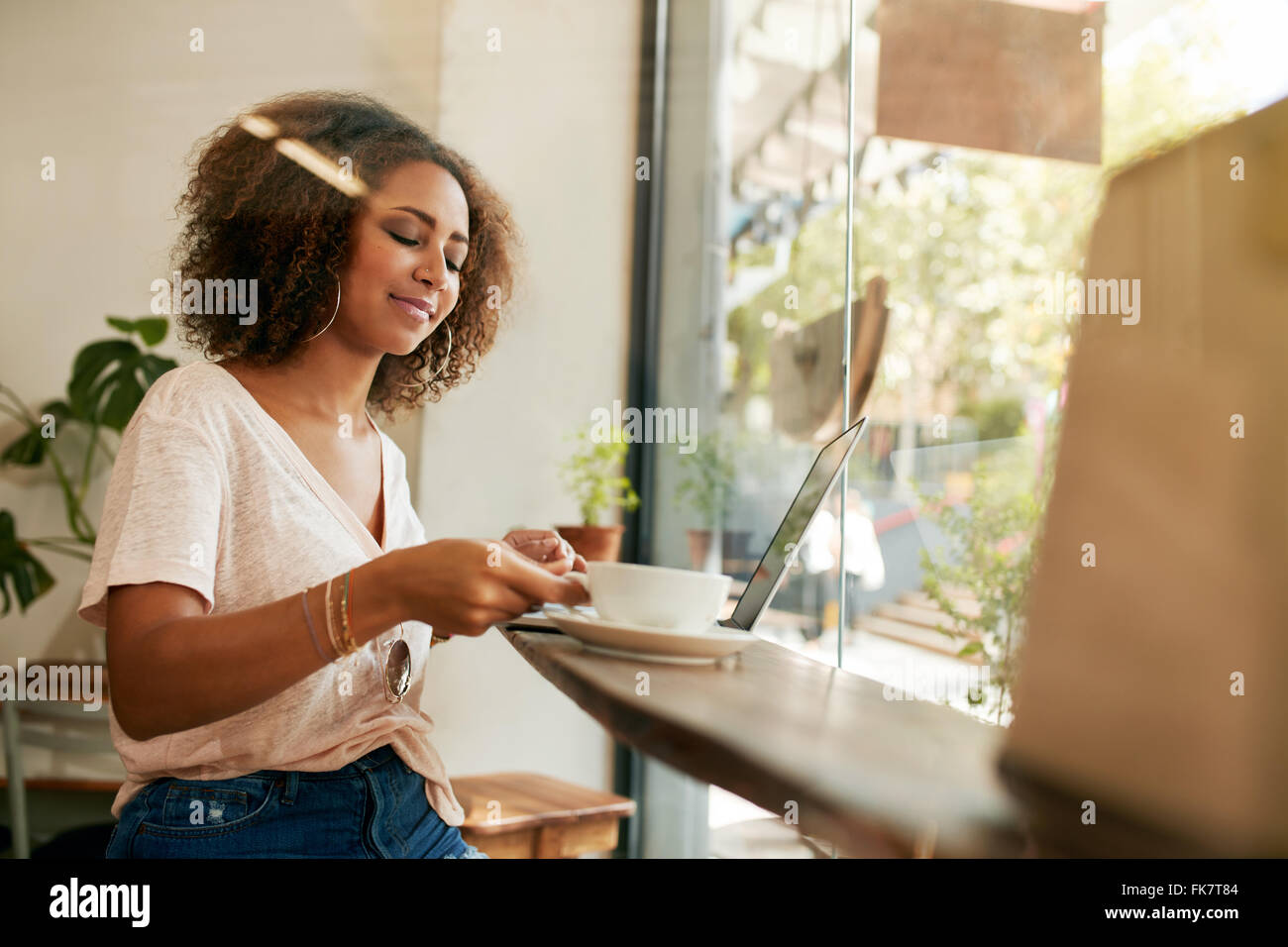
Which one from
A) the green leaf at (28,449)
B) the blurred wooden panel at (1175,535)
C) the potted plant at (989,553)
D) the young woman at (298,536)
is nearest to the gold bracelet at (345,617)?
the young woman at (298,536)

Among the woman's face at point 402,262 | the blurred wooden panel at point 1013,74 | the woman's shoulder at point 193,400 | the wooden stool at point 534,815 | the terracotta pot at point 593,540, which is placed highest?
the blurred wooden panel at point 1013,74

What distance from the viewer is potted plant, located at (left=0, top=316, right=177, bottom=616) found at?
132 cm

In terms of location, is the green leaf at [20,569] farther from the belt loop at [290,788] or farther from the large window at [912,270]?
the large window at [912,270]

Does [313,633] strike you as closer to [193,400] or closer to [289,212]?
[193,400]

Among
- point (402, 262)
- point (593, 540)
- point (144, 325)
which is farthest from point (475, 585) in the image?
point (144, 325)

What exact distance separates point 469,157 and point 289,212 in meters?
0.19

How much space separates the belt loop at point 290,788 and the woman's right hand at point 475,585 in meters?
0.23

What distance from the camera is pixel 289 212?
733 millimetres

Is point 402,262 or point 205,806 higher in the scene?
point 402,262

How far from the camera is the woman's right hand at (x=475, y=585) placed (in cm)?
49

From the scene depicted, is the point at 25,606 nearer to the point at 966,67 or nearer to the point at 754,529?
the point at 754,529

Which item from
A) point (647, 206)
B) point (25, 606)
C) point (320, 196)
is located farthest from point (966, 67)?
point (25, 606)

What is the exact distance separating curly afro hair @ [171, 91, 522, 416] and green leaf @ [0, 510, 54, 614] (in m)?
0.73

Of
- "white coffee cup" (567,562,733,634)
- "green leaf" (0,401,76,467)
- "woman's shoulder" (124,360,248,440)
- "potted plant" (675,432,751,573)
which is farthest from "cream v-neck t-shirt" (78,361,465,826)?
"potted plant" (675,432,751,573)
